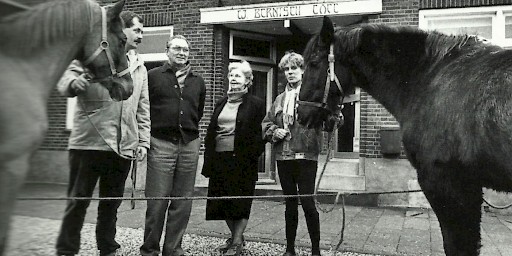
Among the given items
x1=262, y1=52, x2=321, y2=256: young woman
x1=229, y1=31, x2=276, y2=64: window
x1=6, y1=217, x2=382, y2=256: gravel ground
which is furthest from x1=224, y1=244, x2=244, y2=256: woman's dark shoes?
x1=229, y1=31, x2=276, y2=64: window

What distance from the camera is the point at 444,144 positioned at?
2842mm

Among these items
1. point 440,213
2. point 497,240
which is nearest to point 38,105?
point 440,213

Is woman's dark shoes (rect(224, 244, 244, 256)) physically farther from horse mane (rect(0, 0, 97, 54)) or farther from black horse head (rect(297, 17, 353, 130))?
horse mane (rect(0, 0, 97, 54))

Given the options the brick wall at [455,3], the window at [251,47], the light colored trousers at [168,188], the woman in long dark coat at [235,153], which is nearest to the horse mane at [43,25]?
the light colored trousers at [168,188]

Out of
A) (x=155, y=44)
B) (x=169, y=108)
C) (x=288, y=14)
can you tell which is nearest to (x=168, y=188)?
(x=169, y=108)

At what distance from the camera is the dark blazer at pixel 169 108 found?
4.11m

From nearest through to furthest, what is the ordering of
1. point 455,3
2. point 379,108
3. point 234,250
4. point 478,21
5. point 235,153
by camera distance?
point 234,250
point 235,153
point 455,3
point 478,21
point 379,108

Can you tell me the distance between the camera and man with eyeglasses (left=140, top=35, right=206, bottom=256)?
403cm

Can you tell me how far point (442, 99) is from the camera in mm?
2920

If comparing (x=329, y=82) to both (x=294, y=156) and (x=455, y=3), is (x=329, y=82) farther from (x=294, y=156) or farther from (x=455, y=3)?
(x=455, y=3)

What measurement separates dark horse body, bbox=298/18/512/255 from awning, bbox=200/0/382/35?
4903 millimetres

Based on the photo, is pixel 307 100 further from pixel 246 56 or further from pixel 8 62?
pixel 246 56

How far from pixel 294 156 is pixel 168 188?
119 cm

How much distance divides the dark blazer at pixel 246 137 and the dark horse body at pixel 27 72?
2409 mm
